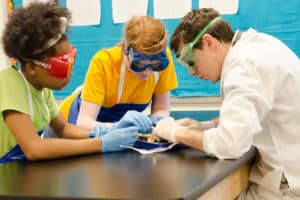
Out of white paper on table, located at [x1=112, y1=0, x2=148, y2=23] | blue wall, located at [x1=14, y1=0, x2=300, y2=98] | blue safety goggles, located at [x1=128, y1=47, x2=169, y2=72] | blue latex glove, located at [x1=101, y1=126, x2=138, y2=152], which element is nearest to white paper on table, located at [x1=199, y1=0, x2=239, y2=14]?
blue wall, located at [x1=14, y1=0, x2=300, y2=98]

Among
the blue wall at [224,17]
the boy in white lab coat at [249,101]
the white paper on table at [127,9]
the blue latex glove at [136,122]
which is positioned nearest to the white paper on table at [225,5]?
the blue wall at [224,17]

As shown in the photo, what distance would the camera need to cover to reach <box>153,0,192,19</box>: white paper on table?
111 inches

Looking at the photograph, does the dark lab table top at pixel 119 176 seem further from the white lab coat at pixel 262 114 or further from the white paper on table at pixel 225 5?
the white paper on table at pixel 225 5

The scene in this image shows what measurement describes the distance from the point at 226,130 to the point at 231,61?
0.24m

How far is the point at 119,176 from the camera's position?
112 centimetres

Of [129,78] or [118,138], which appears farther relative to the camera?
[129,78]

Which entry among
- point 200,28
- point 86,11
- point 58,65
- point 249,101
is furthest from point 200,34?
point 86,11

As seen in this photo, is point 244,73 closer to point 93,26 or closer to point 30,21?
point 30,21

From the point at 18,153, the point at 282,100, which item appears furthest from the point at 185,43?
the point at 18,153

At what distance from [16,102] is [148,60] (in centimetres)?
59

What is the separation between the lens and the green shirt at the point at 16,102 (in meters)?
1.42

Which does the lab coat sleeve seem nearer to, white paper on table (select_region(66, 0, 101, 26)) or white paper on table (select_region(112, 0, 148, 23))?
white paper on table (select_region(112, 0, 148, 23))

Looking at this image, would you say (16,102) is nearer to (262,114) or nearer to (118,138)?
(118,138)

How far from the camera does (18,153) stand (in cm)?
148
